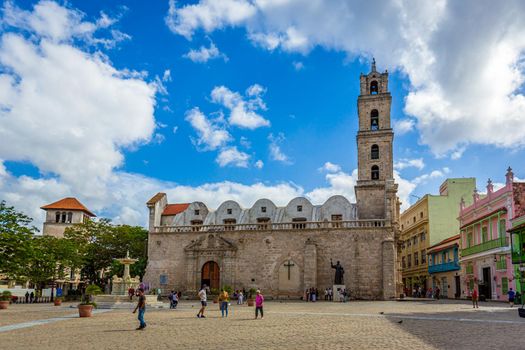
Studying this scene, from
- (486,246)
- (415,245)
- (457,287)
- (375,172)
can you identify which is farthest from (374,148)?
(415,245)

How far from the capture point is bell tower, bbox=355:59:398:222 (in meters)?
40.6

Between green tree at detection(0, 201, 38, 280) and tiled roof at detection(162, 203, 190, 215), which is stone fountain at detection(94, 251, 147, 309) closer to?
green tree at detection(0, 201, 38, 280)

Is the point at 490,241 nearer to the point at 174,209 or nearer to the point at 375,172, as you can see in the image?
the point at 375,172

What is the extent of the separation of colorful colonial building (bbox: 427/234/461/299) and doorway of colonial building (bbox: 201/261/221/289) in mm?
22193

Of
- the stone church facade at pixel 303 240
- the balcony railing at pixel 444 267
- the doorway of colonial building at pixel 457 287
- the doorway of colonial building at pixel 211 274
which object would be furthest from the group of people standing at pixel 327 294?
the doorway of colonial building at pixel 457 287

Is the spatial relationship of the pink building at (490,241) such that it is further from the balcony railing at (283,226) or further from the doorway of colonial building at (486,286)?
the balcony railing at (283,226)

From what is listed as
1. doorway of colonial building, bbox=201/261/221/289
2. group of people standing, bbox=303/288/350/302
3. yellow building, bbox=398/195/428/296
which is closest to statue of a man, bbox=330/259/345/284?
group of people standing, bbox=303/288/350/302

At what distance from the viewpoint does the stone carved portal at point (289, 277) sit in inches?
1523

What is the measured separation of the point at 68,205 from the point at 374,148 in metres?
47.0

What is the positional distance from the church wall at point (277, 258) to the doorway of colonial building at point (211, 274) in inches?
17.8

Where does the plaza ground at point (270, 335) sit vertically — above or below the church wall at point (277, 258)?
below

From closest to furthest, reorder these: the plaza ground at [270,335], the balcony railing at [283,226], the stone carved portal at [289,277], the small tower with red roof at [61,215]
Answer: the plaza ground at [270,335], the balcony railing at [283,226], the stone carved portal at [289,277], the small tower with red roof at [61,215]

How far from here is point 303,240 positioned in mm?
39156

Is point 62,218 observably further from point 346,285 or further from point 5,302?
point 346,285
